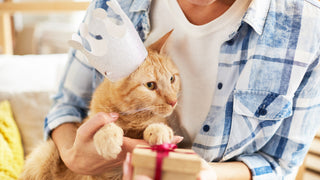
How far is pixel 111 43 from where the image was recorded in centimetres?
64

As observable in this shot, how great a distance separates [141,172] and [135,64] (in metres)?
0.31

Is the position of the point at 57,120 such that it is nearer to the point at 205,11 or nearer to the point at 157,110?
the point at 157,110

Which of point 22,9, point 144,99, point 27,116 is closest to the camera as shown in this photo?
point 144,99

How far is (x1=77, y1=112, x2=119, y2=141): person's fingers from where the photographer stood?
71 cm

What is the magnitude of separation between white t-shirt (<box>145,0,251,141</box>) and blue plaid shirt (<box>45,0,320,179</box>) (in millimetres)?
38

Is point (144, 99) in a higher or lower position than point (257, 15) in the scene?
lower

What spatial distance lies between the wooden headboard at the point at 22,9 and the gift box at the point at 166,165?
1.77 m

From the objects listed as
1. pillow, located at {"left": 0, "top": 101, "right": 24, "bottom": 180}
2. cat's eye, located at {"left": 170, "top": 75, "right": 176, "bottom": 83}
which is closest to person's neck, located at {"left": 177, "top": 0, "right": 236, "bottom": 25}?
cat's eye, located at {"left": 170, "top": 75, "right": 176, "bottom": 83}

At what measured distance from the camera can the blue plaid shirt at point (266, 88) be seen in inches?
36.4

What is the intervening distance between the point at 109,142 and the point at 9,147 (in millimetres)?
1204

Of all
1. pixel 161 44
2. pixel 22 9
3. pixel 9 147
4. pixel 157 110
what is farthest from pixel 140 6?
pixel 22 9

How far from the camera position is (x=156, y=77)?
81 centimetres

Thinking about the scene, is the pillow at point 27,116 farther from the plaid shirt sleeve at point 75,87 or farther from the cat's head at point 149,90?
the cat's head at point 149,90

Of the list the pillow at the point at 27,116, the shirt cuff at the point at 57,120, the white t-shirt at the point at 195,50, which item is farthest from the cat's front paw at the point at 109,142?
the pillow at the point at 27,116
